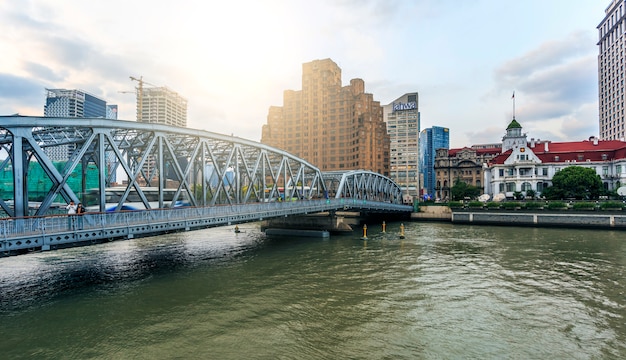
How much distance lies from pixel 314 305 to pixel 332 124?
12048 centimetres

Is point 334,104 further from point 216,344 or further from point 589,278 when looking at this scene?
point 216,344

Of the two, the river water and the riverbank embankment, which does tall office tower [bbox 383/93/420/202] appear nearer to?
the riverbank embankment

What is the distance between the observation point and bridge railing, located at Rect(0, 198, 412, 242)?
16938 mm

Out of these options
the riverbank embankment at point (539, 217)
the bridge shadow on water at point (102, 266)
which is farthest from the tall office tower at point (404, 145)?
the bridge shadow on water at point (102, 266)

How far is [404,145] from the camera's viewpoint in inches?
6147

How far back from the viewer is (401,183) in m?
143

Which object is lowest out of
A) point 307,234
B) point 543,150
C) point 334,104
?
point 307,234

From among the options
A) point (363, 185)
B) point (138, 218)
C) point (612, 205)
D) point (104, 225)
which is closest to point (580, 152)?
point (612, 205)

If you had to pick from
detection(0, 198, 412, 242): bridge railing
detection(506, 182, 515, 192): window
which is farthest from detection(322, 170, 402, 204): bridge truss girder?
detection(506, 182, 515, 192): window

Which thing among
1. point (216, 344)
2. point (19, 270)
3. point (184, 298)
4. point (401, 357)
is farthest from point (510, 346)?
point (19, 270)

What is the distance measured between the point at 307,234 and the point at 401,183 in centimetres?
10201

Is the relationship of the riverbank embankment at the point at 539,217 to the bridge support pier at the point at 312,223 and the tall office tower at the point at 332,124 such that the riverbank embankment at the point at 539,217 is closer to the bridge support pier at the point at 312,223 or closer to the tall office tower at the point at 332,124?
the bridge support pier at the point at 312,223

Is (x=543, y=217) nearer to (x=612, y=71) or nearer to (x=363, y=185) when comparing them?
(x=363, y=185)

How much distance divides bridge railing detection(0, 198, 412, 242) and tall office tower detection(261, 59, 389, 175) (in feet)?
295
